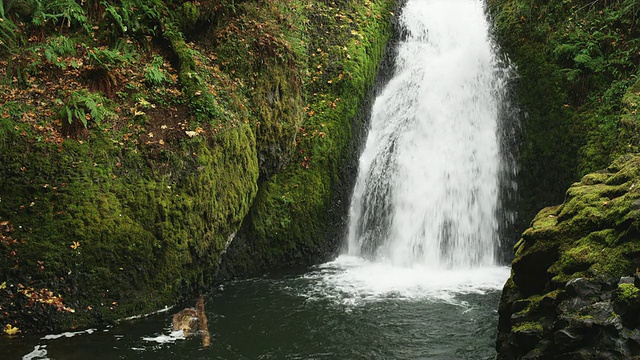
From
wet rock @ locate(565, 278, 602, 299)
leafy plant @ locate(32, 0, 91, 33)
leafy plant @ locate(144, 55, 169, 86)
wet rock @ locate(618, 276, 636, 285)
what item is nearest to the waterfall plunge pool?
wet rock @ locate(565, 278, 602, 299)

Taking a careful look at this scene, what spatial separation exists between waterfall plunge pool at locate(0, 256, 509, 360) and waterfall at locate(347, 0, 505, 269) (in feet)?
3.76

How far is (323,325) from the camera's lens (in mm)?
6617

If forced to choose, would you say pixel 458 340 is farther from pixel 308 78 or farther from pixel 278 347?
pixel 308 78

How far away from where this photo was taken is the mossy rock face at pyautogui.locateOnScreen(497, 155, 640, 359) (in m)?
3.68

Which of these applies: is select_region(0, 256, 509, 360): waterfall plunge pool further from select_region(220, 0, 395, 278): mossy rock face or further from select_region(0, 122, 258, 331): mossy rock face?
select_region(220, 0, 395, 278): mossy rock face

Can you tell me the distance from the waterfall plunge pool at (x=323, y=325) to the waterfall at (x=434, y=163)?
115 cm

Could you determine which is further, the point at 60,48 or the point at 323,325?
the point at 60,48

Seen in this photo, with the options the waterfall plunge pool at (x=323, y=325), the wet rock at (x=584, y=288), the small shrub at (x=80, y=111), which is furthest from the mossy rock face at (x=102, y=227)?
the wet rock at (x=584, y=288)

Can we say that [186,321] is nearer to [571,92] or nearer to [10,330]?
[10,330]

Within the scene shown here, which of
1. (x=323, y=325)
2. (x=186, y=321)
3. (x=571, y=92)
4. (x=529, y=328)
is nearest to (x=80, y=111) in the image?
(x=186, y=321)

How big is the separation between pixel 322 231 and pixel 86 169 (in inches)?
195

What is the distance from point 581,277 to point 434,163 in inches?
263

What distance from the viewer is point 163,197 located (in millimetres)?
6934

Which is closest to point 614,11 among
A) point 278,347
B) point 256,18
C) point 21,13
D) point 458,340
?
point 256,18
